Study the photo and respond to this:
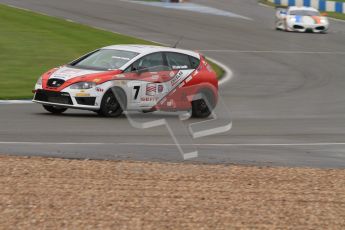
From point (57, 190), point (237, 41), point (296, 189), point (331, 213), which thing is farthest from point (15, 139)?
point (237, 41)

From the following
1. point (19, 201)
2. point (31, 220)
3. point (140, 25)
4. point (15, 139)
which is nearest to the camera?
point (31, 220)

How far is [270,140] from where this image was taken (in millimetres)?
15773

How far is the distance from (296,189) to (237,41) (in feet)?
84.1

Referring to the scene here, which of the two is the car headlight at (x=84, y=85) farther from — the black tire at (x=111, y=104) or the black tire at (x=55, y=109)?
the black tire at (x=55, y=109)

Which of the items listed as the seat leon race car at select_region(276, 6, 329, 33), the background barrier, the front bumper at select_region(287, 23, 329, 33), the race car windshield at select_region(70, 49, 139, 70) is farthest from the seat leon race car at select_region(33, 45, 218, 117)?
the background barrier

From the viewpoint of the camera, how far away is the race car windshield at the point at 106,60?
59.1ft

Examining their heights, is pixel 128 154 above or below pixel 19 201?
below

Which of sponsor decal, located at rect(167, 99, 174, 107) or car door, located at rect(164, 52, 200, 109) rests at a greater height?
car door, located at rect(164, 52, 200, 109)

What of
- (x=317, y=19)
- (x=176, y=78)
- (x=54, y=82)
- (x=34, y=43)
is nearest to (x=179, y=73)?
(x=176, y=78)

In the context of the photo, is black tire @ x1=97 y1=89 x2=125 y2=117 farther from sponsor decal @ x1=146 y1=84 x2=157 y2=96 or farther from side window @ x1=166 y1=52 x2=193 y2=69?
side window @ x1=166 y1=52 x2=193 y2=69

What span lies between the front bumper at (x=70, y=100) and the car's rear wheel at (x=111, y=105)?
153mm

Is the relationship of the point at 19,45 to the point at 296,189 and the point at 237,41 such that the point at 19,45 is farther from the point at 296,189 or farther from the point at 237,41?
the point at 296,189

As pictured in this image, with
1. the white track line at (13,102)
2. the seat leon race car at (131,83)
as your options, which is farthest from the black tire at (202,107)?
the white track line at (13,102)

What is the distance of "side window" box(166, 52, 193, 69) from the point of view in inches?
736
